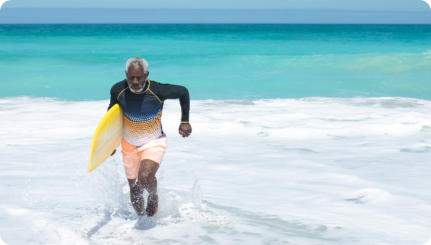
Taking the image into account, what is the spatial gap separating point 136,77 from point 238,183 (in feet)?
6.70

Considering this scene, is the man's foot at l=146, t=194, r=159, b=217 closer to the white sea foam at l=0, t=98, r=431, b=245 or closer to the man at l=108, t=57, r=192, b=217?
the man at l=108, t=57, r=192, b=217

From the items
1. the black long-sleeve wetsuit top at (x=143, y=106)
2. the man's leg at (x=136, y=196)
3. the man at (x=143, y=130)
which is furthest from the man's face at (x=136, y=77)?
the man's leg at (x=136, y=196)

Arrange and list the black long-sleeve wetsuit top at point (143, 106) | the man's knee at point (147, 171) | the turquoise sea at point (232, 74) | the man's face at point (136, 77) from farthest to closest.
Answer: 1. the turquoise sea at point (232, 74)
2. the black long-sleeve wetsuit top at point (143, 106)
3. the man's knee at point (147, 171)
4. the man's face at point (136, 77)

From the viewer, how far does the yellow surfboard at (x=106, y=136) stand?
13.0 feet

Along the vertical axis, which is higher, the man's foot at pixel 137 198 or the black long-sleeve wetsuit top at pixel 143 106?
the black long-sleeve wetsuit top at pixel 143 106

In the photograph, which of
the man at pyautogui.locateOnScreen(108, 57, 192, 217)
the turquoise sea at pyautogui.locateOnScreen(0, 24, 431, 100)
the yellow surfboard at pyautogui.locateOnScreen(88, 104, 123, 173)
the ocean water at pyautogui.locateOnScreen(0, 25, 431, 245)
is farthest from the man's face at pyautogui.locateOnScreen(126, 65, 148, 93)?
the turquoise sea at pyautogui.locateOnScreen(0, 24, 431, 100)

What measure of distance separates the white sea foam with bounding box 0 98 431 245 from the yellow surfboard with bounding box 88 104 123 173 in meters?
0.51

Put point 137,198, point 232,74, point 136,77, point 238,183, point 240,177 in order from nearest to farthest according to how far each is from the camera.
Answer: point 136,77 < point 137,198 < point 238,183 < point 240,177 < point 232,74

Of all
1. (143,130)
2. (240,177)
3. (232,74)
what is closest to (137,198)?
(143,130)

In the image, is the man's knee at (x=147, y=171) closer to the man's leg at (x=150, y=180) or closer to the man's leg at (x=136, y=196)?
the man's leg at (x=150, y=180)

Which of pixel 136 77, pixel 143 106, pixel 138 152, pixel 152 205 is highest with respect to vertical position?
pixel 136 77

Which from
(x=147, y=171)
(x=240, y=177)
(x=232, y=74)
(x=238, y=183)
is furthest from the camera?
(x=232, y=74)

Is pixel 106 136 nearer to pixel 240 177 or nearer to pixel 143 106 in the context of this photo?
pixel 143 106

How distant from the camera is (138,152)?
Answer: 13.3 ft
